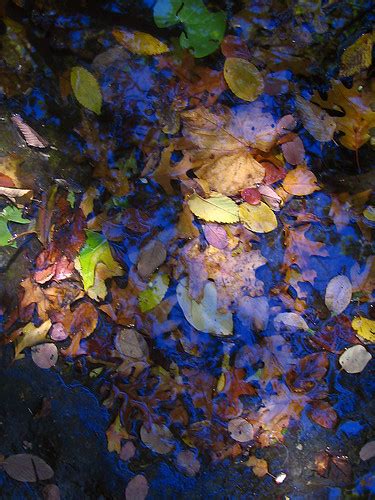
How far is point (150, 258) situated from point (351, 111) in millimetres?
1210

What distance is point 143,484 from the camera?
90.3 inches

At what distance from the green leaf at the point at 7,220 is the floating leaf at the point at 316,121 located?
1.46 metres

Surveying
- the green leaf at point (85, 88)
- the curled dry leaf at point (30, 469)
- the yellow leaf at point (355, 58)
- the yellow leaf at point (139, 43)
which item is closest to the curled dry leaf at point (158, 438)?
the curled dry leaf at point (30, 469)

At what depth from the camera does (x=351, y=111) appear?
222 centimetres

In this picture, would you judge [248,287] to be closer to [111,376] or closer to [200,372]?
[200,372]

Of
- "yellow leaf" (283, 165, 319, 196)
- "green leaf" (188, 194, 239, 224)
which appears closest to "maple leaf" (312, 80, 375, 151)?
"yellow leaf" (283, 165, 319, 196)

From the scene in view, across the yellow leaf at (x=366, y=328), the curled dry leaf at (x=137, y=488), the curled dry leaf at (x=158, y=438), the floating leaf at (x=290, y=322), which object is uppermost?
the yellow leaf at (x=366, y=328)

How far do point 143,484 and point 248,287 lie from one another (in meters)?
1.12

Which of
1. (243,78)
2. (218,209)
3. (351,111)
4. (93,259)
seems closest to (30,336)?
(93,259)

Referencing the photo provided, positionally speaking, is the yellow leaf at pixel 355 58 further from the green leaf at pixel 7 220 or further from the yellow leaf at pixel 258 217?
the green leaf at pixel 7 220

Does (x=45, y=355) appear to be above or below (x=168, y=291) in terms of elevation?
below

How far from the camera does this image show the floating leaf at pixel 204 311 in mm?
2219

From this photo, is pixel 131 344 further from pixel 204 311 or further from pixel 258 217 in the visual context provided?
pixel 258 217

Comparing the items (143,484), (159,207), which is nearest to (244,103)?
(159,207)
